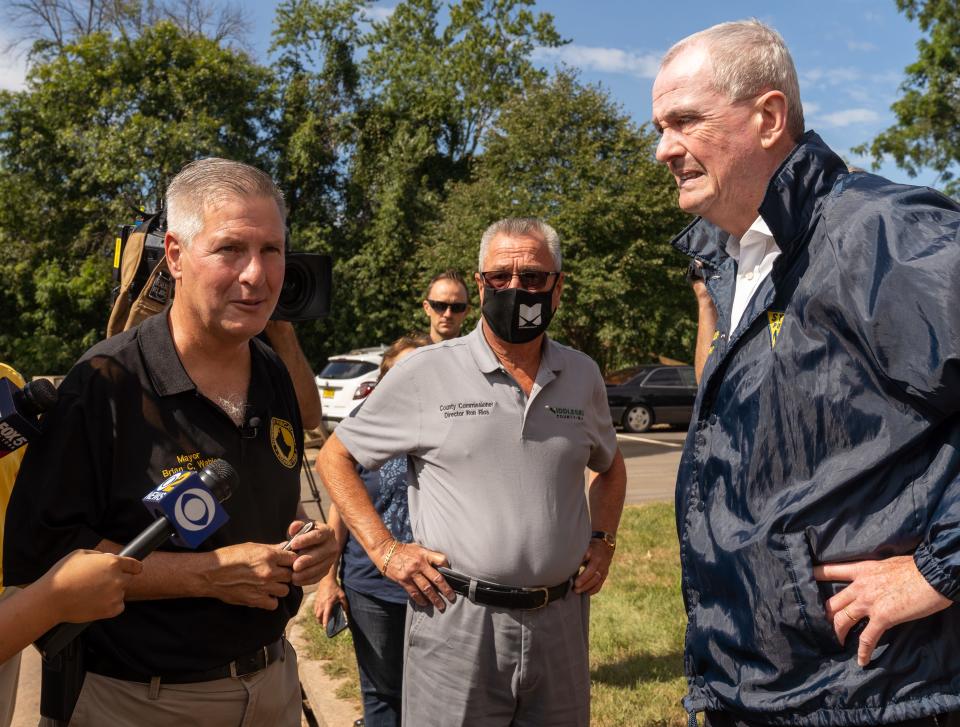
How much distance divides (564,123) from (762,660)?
23.6 meters

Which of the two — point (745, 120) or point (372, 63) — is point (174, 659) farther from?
point (372, 63)

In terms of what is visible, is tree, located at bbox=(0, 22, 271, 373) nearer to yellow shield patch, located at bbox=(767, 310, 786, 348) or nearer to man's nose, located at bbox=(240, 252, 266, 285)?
man's nose, located at bbox=(240, 252, 266, 285)

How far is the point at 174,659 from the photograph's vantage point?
2.26 meters

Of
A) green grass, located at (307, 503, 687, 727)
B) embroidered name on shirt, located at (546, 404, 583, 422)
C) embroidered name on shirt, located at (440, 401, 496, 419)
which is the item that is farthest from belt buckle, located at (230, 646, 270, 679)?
green grass, located at (307, 503, 687, 727)

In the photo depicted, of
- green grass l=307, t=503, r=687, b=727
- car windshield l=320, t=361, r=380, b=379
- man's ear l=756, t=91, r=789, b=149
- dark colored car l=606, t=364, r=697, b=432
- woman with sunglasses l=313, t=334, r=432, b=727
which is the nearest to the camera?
man's ear l=756, t=91, r=789, b=149

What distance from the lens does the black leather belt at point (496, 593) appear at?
2965 mm

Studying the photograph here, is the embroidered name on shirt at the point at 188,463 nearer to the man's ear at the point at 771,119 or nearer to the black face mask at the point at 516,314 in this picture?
the black face mask at the point at 516,314

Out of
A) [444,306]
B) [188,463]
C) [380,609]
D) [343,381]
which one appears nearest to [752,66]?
[188,463]

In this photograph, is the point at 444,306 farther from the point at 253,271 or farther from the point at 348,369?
the point at 348,369

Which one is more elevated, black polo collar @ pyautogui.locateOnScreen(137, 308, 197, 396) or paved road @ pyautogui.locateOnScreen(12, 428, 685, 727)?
black polo collar @ pyautogui.locateOnScreen(137, 308, 197, 396)

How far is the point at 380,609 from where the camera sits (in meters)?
4.03

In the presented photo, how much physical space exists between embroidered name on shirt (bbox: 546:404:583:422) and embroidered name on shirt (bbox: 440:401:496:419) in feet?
0.76

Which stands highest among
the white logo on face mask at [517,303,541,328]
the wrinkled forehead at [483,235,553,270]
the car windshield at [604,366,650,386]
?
the wrinkled forehead at [483,235,553,270]

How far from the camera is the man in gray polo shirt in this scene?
2975 millimetres
